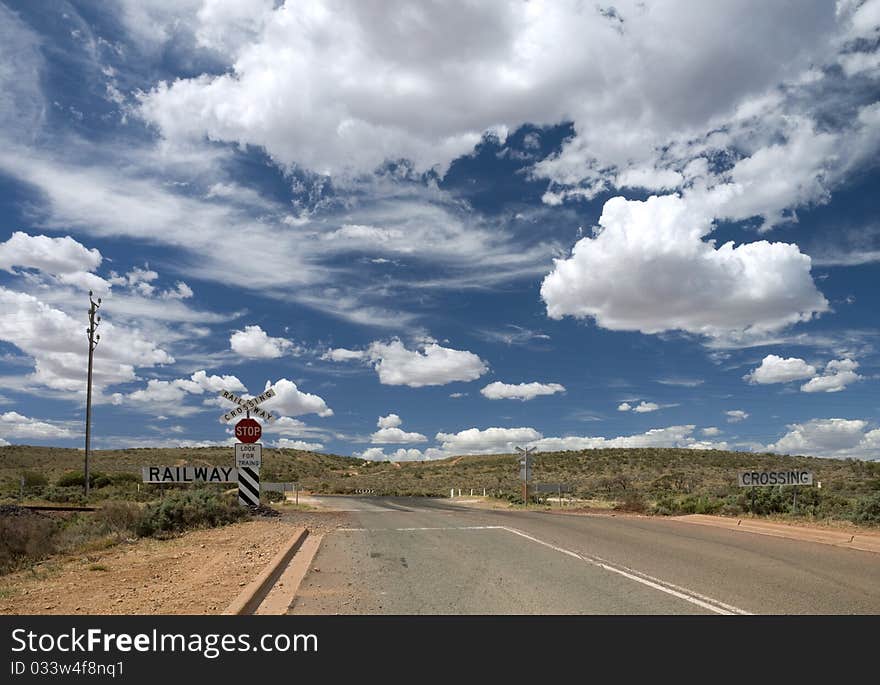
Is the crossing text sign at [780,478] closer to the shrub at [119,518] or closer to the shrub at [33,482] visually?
the shrub at [119,518]

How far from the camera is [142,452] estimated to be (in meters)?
101

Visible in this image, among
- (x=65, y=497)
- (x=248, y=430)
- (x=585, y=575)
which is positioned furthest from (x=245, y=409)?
(x=65, y=497)

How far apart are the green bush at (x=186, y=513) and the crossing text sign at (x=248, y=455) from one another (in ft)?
4.24

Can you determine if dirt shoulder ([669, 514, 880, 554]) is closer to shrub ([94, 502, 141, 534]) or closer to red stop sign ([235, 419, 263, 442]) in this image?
red stop sign ([235, 419, 263, 442])

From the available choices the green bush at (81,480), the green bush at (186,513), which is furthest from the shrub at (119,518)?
the green bush at (81,480)

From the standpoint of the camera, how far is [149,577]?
10.8 metres

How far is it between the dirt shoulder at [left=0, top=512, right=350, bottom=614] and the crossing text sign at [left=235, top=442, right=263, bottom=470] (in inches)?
117

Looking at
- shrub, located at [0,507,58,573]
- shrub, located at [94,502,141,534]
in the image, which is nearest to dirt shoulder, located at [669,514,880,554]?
shrub, located at [94,502,141,534]

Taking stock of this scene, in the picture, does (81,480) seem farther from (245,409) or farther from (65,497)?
(245,409)

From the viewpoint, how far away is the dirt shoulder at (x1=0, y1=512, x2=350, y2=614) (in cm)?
853
